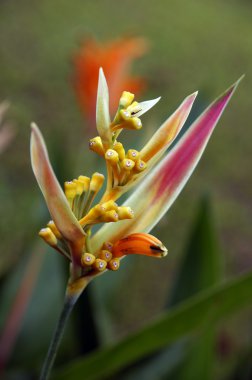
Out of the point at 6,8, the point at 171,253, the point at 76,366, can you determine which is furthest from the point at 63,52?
the point at 76,366

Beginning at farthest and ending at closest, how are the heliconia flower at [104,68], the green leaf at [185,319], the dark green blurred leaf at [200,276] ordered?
the heliconia flower at [104,68]
the dark green blurred leaf at [200,276]
the green leaf at [185,319]

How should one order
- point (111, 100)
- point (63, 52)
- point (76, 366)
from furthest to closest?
point (63, 52) < point (111, 100) < point (76, 366)

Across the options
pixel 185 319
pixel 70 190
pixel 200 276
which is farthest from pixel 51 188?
pixel 200 276

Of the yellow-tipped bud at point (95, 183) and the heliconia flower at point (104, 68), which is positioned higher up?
the heliconia flower at point (104, 68)

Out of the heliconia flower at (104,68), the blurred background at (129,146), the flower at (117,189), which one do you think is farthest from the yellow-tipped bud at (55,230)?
the heliconia flower at (104,68)

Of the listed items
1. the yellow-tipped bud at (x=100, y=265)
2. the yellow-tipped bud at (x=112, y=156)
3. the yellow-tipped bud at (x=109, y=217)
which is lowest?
the yellow-tipped bud at (x=100, y=265)

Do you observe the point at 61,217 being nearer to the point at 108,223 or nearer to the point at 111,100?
the point at 108,223

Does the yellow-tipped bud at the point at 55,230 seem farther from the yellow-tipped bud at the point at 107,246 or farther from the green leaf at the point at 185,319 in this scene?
the green leaf at the point at 185,319

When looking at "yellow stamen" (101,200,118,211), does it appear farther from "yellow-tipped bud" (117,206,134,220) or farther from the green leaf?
the green leaf
